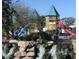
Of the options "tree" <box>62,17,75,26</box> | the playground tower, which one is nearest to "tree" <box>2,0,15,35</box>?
the playground tower

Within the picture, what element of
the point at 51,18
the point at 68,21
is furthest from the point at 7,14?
the point at 68,21

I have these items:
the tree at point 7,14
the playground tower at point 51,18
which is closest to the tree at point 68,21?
the playground tower at point 51,18

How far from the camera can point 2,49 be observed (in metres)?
2.25

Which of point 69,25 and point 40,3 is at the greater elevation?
point 40,3

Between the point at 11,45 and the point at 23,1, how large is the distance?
42 centimetres

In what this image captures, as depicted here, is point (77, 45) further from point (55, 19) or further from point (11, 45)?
point (11, 45)

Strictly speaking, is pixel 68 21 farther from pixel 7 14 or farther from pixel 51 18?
pixel 7 14

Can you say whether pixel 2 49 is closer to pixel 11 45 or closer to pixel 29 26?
pixel 11 45

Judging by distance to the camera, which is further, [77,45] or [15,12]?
[15,12]

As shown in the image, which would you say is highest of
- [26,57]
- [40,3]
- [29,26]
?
[40,3]

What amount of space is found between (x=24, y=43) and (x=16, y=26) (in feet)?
0.56

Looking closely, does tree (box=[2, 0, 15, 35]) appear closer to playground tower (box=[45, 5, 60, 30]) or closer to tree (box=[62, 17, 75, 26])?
playground tower (box=[45, 5, 60, 30])

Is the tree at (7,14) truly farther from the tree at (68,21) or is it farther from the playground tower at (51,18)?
the tree at (68,21)

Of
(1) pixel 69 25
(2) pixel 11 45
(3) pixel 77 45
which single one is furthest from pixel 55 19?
(2) pixel 11 45
